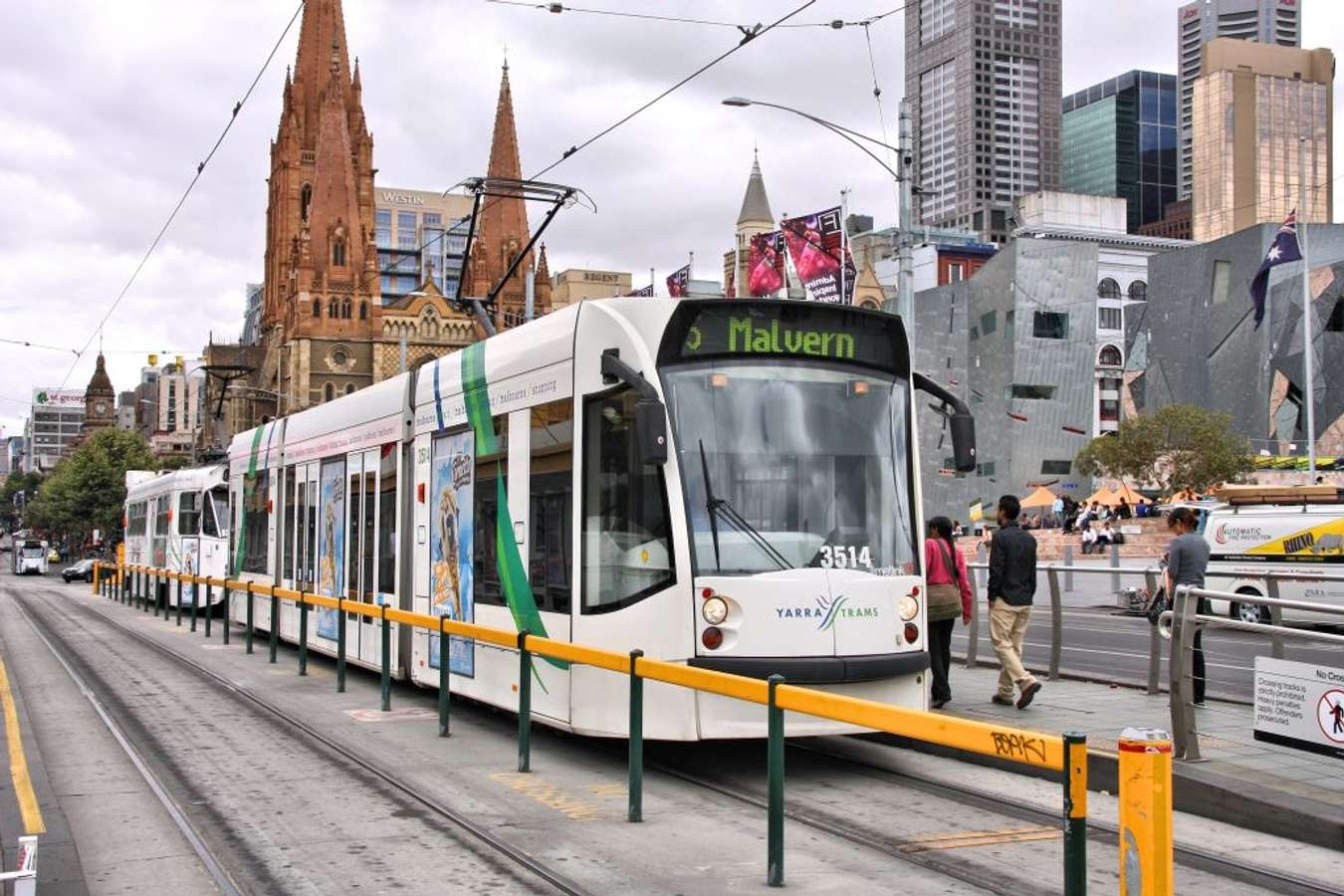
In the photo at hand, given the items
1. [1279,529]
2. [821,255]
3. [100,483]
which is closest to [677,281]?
[821,255]

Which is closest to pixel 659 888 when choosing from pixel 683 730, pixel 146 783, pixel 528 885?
pixel 528 885

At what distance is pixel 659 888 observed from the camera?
262 inches

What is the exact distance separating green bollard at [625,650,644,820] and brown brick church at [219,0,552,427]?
98.6m

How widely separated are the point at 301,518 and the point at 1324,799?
13214 millimetres

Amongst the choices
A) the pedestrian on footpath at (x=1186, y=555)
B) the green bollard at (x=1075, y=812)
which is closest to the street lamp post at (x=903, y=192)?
the pedestrian on footpath at (x=1186, y=555)

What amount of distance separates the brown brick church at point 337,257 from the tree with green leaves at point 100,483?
887 cm

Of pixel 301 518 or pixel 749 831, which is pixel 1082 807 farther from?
pixel 301 518

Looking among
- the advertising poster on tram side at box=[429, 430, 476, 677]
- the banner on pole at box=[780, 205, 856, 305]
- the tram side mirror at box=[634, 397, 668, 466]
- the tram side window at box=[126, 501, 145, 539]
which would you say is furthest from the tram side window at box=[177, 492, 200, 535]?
the tram side mirror at box=[634, 397, 668, 466]

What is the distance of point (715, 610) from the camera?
8.91m

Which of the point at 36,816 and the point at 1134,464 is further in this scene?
the point at 1134,464

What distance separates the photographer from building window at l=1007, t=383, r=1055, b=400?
80.9 metres

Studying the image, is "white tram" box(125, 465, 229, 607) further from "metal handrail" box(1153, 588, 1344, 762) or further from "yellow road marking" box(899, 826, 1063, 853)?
"yellow road marking" box(899, 826, 1063, 853)

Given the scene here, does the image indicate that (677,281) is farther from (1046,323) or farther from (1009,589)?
(1046,323)

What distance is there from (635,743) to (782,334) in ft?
10.1
